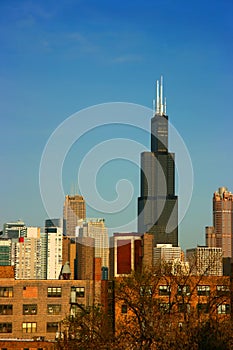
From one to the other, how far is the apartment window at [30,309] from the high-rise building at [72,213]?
49638 millimetres

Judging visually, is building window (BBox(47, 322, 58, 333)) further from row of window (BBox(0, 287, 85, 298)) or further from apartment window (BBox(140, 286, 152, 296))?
apartment window (BBox(140, 286, 152, 296))

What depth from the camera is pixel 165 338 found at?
37.6 m

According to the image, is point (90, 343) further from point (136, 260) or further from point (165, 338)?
point (136, 260)

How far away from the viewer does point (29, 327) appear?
89812 mm

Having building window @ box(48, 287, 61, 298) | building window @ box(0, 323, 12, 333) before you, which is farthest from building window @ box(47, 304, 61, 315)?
building window @ box(0, 323, 12, 333)

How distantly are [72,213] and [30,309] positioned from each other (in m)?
71.8

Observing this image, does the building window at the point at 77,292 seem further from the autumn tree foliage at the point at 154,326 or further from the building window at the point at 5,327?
the autumn tree foliage at the point at 154,326

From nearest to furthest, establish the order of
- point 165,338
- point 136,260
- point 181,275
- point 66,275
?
1. point 165,338
2. point 181,275
3. point 66,275
4. point 136,260

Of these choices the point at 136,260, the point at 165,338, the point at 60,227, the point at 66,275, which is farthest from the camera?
the point at 60,227

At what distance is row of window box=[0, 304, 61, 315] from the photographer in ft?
292

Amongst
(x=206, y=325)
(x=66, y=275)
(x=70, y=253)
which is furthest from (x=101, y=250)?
(x=206, y=325)

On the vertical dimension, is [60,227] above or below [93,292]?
above

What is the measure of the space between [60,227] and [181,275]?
136m

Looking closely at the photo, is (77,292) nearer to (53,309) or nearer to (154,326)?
(53,309)
